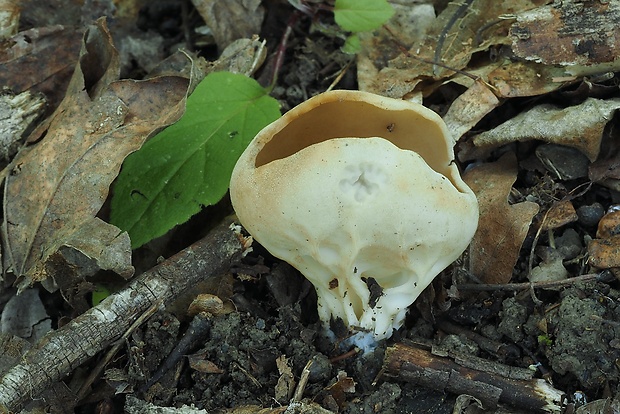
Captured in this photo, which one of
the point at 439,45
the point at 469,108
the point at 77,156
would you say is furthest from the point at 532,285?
the point at 77,156

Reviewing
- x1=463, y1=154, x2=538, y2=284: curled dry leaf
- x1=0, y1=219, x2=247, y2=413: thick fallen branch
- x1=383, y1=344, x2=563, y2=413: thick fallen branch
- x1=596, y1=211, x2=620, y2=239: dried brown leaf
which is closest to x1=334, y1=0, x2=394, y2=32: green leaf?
x1=463, y1=154, x2=538, y2=284: curled dry leaf

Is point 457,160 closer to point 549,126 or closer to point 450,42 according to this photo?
point 549,126

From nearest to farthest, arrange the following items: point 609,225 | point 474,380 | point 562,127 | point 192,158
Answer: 1. point 474,380
2. point 609,225
3. point 562,127
4. point 192,158

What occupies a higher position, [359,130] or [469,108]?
[359,130]

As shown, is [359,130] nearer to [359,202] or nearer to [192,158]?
[359,202]

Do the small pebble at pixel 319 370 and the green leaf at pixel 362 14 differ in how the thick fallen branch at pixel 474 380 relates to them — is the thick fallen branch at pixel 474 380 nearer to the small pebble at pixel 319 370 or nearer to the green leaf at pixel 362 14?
the small pebble at pixel 319 370

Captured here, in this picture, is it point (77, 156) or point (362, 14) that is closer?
point (77, 156)
